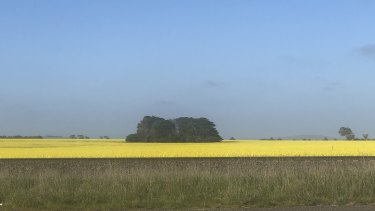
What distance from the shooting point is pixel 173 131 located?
374 ft

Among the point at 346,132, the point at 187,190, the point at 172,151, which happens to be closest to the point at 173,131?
the point at 172,151

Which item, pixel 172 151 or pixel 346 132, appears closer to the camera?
pixel 172 151

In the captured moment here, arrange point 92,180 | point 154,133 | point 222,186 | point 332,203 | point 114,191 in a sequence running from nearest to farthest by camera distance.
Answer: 1. point 332,203
2. point 114,191
3. point 222,186
4. point 92,180
5. point 154,133

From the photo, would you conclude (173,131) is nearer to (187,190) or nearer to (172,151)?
(172,151)

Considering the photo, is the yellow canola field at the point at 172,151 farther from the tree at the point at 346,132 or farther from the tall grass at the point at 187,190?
the tree at the point at 346,132

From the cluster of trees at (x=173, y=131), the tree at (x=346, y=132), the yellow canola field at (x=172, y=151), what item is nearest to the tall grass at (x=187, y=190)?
the yellow canola field at (x=172, y=151)

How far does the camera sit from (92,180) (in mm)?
17844

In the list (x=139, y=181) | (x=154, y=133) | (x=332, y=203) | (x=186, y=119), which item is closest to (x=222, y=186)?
(x=139, y=181)

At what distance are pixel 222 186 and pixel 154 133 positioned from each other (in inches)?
3686

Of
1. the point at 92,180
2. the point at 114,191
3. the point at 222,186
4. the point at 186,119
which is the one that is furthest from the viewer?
the point at 186,119

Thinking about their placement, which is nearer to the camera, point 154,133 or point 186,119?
point 154,133

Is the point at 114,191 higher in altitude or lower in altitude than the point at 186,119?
lower

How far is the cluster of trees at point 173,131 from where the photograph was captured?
110812 millimetres

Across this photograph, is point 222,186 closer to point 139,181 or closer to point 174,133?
point 139,181
